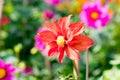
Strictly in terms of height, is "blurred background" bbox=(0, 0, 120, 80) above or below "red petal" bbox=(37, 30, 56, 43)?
above

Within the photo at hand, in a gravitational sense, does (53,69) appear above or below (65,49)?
above

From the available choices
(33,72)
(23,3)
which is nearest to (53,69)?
(33,72)

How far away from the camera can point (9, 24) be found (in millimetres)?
2611

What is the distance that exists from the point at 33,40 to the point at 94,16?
567 millimetres

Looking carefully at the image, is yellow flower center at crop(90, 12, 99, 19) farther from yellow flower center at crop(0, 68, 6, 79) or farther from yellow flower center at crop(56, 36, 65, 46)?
yellow flower center at crop(56, 36, 65, 46)

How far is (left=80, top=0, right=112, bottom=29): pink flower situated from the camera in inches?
82.2

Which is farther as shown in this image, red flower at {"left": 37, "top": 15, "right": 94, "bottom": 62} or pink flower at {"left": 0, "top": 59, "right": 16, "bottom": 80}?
pink flower at {"left": 0, "top": 59, "right": 16, "bottom": 80}

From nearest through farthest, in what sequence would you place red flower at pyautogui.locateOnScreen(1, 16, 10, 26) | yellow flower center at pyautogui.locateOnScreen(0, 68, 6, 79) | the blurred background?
1. yellow flower center at pyautogui.locateOnScreen(0, 68, 6, 79)
2. the blurred background
3. red flower at pyautogui.locateOnScreen(1, 16, 10, 26)

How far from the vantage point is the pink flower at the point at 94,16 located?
6.85 feet

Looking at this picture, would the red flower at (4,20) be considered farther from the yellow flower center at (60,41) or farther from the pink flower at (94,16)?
the yellow flower center at (60,41)

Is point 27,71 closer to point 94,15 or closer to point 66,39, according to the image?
point 94,15

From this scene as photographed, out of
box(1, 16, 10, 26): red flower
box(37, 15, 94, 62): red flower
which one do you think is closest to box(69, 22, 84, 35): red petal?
box(37, 15, 94, 62): red flower

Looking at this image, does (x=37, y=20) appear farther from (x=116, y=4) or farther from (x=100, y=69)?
(x=100, y=69)

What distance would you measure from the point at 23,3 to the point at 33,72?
791 mm
